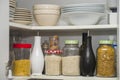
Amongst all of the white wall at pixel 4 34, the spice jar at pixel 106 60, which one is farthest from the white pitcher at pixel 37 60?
the spice jar at pixel 106 60

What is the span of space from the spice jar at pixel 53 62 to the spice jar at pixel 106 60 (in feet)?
0.79

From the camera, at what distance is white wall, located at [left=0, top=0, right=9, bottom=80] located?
147cm

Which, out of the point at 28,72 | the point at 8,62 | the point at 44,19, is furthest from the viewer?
the point at 44,19

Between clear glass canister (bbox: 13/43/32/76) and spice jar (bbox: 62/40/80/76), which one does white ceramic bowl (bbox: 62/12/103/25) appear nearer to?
spice jar (bbox: 62/40/80/76)

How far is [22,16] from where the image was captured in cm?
166

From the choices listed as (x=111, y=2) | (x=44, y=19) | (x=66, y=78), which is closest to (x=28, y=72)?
(x=66, y=78)

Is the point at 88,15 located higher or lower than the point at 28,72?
higher

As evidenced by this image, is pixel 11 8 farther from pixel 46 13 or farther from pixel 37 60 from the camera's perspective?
pixel 37 60

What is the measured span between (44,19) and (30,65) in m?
0.29

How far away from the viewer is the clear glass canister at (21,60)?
5.10 ft

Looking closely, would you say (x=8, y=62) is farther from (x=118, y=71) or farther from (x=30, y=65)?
(x=118, y=71)

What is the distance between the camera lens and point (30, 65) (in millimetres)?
1660

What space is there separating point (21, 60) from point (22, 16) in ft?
0.89

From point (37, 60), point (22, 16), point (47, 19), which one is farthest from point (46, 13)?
point (37, 60)
